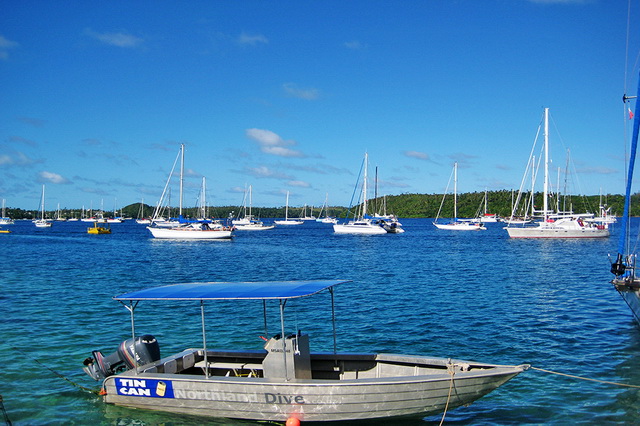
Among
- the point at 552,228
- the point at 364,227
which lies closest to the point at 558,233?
the point at 552,228

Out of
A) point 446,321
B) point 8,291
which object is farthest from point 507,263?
point 8,291

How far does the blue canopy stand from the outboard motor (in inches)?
46.6

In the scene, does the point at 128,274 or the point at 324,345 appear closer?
the point at 324,345

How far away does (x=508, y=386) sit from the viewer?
1383 cm

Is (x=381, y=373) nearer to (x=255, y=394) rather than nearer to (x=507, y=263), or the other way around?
(x=255, y=394)

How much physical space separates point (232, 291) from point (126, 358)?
10.8ft

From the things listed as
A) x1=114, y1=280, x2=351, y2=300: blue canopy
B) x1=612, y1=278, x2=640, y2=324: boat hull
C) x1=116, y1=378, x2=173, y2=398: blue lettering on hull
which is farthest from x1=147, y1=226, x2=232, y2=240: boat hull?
x1=116, y1=378, x2=173, y2=398: blue lettering on hull

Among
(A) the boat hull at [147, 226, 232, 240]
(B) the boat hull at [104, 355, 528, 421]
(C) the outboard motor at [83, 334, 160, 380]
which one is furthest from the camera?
(A) the boat hull at [147, 226, 232, 240]

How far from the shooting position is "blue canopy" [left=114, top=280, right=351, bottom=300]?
1126cm

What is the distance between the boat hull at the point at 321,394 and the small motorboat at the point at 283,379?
0.07ft

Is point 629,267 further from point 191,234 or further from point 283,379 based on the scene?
point 191,234

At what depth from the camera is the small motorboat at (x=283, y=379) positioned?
34.7 feet

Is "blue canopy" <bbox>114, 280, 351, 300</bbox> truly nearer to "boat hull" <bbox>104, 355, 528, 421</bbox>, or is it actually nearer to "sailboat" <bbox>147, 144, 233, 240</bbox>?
"boat hull" <bbox>104, 355, 528, 421</bbox>

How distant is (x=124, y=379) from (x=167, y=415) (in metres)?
1.26
